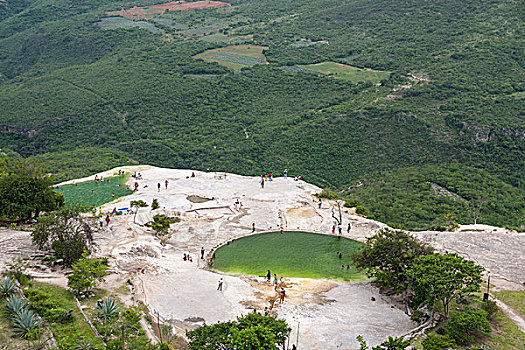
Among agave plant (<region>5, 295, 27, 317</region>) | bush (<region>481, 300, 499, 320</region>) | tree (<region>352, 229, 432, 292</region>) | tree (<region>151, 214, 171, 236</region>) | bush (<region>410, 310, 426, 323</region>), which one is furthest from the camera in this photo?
tree (<region>151, 214, 171, 236</region>)

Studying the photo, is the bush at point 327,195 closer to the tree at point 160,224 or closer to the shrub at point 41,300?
the tree at point 160,224

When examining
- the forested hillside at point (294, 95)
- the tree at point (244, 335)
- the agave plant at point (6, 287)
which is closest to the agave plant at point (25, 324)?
the agave plant at point (6, 287)

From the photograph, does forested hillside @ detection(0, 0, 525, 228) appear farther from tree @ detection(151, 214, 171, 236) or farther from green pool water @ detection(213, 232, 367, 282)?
tree @ detection(151, 214, 171, 236)

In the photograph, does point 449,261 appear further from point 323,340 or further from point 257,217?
point 257,217

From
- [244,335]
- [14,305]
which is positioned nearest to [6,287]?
[14,305]

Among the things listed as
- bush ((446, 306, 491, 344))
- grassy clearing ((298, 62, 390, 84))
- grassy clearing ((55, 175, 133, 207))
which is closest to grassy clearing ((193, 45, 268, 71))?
grassy clearing ((298, 62, 390, 84))

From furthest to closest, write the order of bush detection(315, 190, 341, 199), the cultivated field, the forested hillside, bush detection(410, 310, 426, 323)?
1. the cultivated field
2. the forested hillside
3. bush detection(315, 190, 341, 199)
4. bush detection(410, 310, 426, 323)

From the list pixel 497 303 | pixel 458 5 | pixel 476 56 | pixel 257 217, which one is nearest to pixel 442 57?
pixel 476 56
